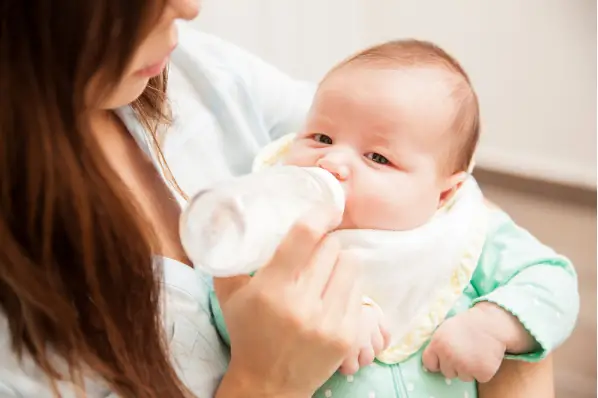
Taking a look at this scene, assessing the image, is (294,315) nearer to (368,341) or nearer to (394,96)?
(368,341)

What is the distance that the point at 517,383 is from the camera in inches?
33.9

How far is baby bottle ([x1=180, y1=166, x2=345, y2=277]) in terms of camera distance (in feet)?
1.99

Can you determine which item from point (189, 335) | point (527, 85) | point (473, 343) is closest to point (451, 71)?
point (473, 343)

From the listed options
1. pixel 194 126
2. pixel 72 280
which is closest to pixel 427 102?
pixel 194 126

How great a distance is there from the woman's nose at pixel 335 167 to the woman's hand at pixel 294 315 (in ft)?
0.22

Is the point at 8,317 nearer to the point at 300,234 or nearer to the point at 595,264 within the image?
the point at 300,234

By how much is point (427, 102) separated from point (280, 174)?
22 cm

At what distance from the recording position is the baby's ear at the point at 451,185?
0.84m

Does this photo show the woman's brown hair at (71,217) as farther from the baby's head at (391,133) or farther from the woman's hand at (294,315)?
the baby's head at (391,133)

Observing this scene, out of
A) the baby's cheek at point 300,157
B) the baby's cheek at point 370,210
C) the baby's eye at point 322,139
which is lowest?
the baby's cheek at point 370,210

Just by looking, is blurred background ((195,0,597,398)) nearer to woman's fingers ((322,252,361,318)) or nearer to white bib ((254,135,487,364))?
white bib ((254,135,487,364))

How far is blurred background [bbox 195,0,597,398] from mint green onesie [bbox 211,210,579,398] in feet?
2.22

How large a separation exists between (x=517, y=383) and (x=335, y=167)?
0.35m

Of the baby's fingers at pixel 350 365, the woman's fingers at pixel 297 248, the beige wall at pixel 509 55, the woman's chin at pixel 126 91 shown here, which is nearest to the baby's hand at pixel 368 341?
the baby's fingers at pixel 350 365
